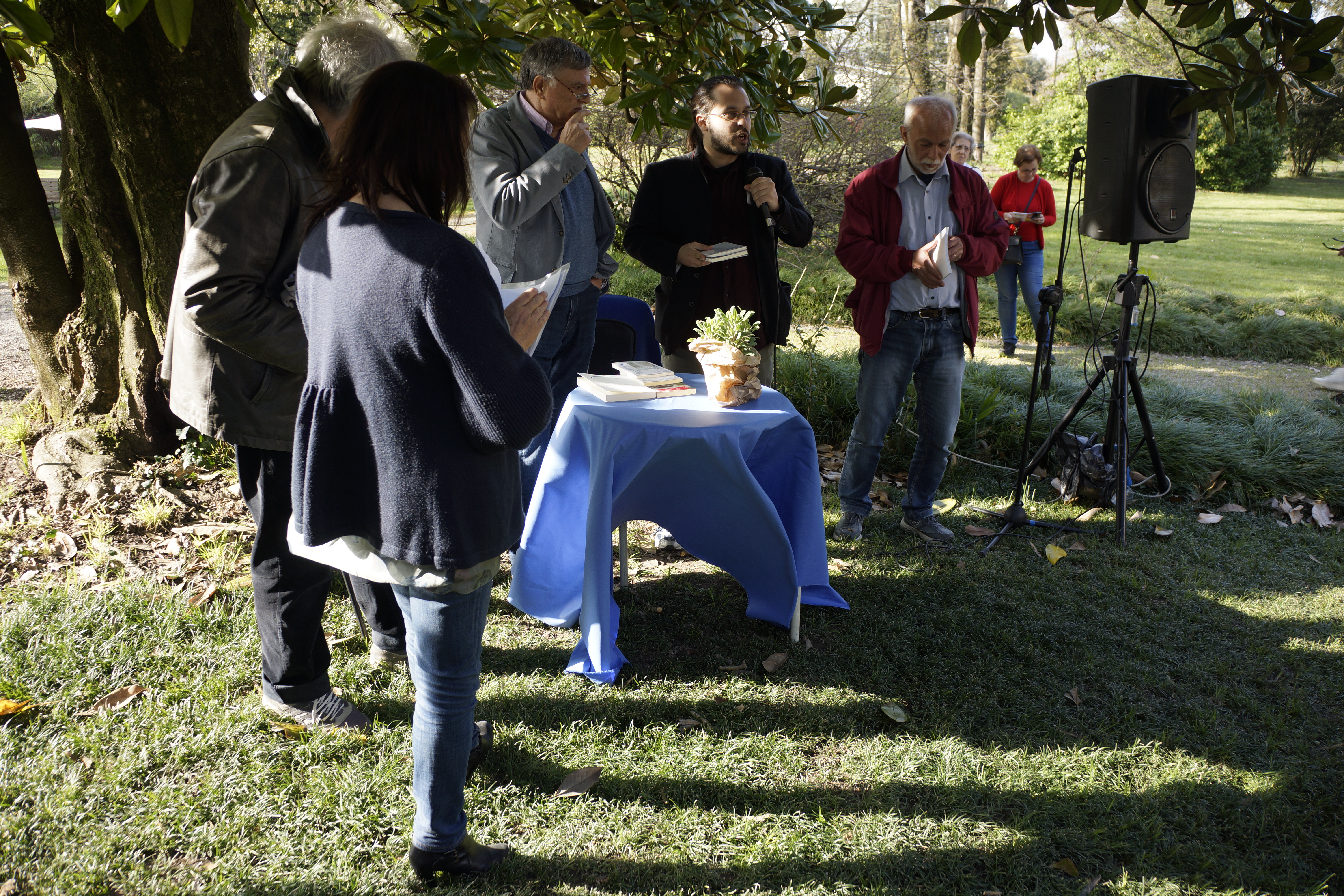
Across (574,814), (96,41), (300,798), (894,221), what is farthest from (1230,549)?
(96,41)

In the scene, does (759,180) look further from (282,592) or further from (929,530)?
(282,592)

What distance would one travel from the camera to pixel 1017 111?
29219 mm

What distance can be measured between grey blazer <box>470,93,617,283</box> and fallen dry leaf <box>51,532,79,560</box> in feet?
7.82

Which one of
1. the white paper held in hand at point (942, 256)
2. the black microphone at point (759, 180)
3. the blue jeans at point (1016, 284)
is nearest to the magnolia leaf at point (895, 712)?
the white paper held in hand at point (942, 256)

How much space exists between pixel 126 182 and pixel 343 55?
2.43 m

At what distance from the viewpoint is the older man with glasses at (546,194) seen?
3.50 metres

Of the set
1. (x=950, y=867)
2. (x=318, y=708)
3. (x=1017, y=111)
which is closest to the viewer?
(x=950, y=867)

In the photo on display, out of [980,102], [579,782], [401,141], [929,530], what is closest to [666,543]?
[929,530]

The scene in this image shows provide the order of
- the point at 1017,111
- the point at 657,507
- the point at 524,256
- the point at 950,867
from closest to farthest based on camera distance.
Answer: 1. the point at 950,867
2. the point at 657,507
3. the point at 524,256
4. the point at 1017,111

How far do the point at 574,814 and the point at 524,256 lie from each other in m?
2.28

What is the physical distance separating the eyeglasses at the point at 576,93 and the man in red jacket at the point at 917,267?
4.40ft

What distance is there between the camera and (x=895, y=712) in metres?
3.03

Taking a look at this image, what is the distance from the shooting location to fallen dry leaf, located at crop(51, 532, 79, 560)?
392cm

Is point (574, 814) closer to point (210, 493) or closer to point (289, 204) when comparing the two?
point (289, 204)
